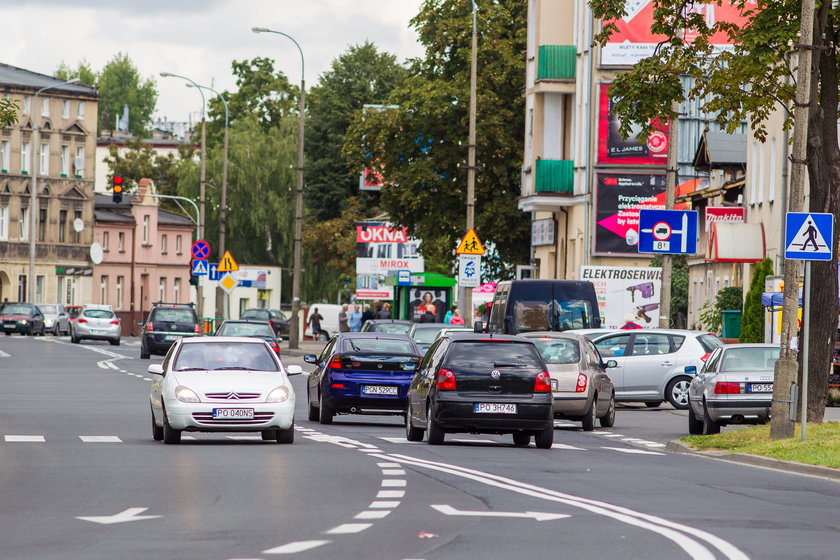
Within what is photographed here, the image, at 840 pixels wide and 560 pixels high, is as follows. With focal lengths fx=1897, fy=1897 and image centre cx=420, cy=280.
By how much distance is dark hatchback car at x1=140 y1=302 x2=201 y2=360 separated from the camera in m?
60.2

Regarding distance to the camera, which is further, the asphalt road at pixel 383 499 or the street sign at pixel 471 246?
the street sign at pixel 471 246

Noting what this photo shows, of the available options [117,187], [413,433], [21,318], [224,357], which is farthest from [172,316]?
[224,357]

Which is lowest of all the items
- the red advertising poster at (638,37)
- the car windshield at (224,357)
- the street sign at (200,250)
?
the car windshield at (224,357)

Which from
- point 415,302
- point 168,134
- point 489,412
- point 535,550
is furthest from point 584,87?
point 168,134

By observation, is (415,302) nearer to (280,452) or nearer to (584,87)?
(584,87)

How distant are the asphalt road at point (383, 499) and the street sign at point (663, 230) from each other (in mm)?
9926

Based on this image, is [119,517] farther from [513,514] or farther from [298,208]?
[298,208]

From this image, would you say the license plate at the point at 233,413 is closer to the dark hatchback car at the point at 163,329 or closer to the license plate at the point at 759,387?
the license plate at the point at 759,387

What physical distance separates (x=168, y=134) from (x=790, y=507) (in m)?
178

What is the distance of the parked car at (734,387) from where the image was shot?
1087 inches

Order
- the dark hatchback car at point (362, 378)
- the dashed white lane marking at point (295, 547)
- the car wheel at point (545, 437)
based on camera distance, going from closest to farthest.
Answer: the dashed white lane marking at point (295, 547) → the car wheel at point (545, 437) → the dark hatchback car at point (362, 378)

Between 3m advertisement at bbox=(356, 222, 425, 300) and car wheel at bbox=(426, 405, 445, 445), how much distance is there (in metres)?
54.7

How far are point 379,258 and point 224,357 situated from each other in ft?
192

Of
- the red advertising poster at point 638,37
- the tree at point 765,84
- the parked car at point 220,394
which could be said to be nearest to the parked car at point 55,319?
the red advertising poster at point 638,37
